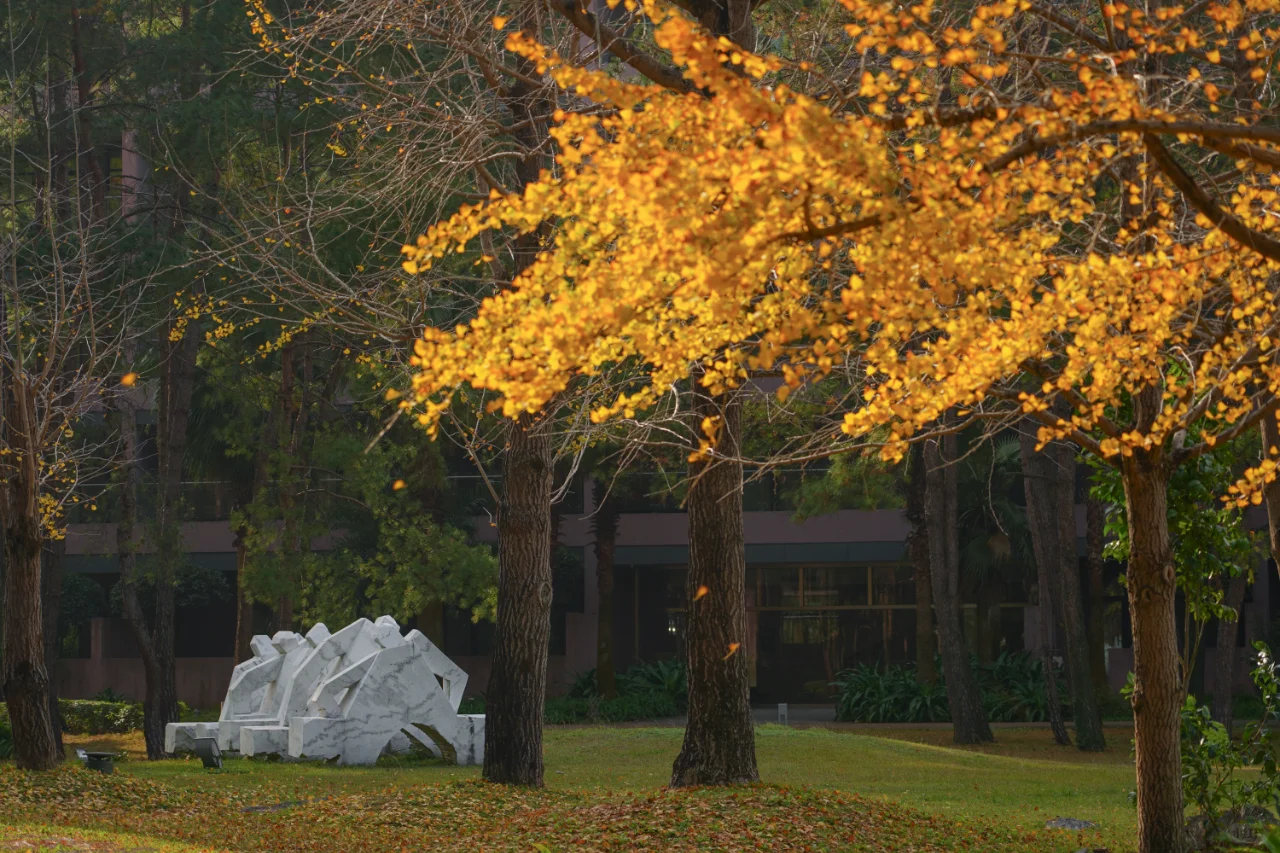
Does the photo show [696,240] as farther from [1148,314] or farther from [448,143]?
[448,143]

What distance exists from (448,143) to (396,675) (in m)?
10.4

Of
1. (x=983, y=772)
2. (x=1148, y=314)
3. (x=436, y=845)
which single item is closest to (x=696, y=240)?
(x=1148, y=314)

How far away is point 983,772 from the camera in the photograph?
19484mm

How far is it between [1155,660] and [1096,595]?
19507mm

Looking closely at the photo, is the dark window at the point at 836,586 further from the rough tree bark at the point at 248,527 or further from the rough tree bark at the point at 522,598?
the rough tree bark at the point at 522,598

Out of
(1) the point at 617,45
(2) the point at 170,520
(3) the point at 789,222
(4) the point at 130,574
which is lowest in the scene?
(4) the point at 130,574

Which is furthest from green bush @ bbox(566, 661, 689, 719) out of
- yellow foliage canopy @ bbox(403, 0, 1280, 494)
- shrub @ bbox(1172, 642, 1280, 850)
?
yellow foliage canopy @ bbox(403, 0, 1280, 494)

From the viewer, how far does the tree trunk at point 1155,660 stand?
9898mm

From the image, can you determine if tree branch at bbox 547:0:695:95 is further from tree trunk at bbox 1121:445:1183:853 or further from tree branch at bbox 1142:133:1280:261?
tree branch at bbox 1142:133:1280:261

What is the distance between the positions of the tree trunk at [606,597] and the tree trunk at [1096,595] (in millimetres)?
10100

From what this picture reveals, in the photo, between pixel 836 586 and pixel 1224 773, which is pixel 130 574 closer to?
pixel 836 586

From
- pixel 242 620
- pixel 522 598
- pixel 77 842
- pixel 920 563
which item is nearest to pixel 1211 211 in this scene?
pixel 77 842

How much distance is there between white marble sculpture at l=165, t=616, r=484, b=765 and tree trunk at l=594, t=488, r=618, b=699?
928 cm

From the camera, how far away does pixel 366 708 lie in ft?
68.6
